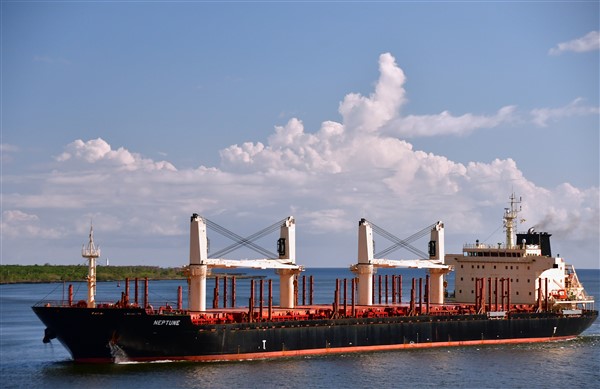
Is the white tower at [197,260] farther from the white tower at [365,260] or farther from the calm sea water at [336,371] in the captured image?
the white tower at [365,260]

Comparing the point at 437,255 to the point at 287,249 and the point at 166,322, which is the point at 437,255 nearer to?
the point at 287,249

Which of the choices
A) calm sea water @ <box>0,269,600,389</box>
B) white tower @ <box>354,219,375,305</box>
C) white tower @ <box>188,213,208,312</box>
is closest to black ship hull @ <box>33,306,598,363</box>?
calm sea water @ <box>0,269,600,389</box>

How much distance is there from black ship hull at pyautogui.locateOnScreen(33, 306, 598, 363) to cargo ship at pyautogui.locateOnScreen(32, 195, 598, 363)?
59 mm

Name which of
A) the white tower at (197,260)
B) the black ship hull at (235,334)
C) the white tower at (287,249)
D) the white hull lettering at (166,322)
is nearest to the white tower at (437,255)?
the black ship hull at (235,334)

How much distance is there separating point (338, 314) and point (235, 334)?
831 cm

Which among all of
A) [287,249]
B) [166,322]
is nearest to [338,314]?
[287,249]

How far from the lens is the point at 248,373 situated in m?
50.0

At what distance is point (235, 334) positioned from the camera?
177 feet

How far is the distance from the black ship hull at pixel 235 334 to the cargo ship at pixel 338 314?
0.06m

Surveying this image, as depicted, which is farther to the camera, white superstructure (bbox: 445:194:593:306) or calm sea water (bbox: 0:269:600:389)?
white superstructure (bbox: 445:194:593:306)

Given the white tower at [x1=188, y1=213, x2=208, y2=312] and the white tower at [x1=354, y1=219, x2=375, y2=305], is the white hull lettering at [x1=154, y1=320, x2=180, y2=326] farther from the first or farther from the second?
the white tower at [x1=354, y1=219, x2=375, y2=305]

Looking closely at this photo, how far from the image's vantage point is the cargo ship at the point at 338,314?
169ft

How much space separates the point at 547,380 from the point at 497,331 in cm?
1558

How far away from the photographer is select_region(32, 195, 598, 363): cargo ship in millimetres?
51594
